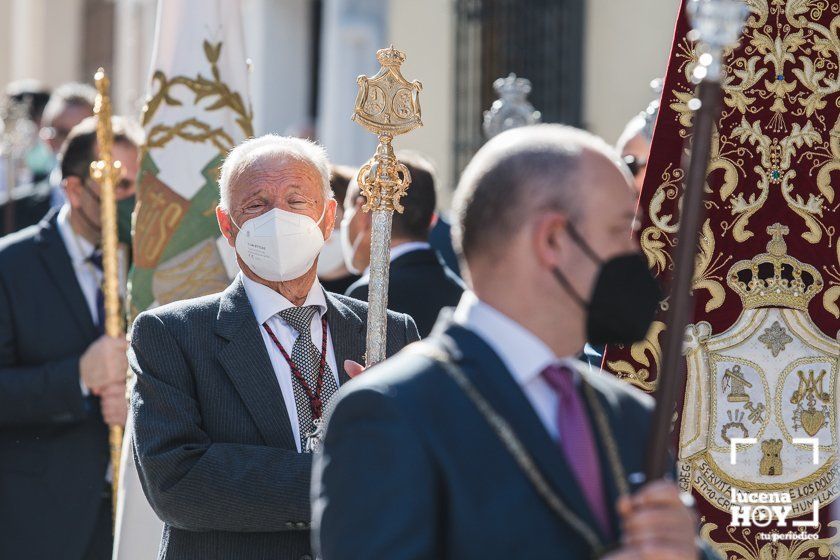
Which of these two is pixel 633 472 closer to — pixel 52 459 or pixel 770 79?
pixel 770 79

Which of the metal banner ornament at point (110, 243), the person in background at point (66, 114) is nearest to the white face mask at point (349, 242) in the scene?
the metal banner ornament at point (110, 243)

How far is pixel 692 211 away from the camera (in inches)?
81.2

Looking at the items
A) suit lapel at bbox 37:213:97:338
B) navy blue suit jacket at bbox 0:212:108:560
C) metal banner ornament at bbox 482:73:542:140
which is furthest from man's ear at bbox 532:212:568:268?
metal banner ornament at bbox 482:73:542:140

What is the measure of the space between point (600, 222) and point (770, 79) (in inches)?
65.3

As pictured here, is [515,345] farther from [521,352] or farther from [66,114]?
[66,114]

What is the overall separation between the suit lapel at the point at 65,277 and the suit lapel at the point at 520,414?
9.84 ft

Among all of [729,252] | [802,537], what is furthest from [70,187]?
[802,537]

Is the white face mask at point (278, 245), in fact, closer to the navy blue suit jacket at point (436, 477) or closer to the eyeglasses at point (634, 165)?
the navy blue suit jacket at point (436, 477)

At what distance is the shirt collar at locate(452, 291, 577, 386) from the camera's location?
2.16 metres

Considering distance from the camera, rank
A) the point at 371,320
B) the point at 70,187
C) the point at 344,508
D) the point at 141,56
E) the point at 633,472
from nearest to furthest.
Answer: the point at 344,508, the point at 633,472, the point at 371,320, the point at 70,187, the point at 141,56

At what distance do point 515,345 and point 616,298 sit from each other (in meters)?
0.17

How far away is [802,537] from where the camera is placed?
359cm

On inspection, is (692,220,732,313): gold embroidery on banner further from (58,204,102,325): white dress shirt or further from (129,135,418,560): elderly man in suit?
(58,204,102,325): white dress shirt

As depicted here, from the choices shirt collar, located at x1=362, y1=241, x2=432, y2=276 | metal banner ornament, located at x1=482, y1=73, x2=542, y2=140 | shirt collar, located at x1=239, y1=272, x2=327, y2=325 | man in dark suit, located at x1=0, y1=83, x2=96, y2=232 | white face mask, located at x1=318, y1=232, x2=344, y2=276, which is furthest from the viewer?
man in dark suit, located at x1=0, y1=83, x2=96, y2=232
